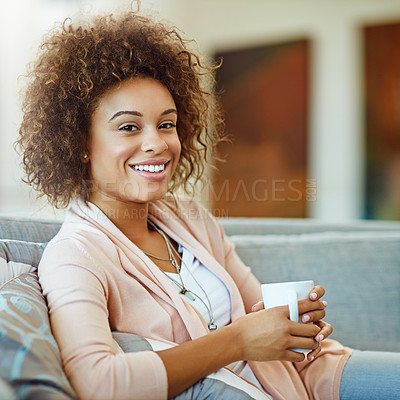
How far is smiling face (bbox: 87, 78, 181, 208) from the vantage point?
124 cm

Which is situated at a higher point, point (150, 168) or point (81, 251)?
point (150, 168)

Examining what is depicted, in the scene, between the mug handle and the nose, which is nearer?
the mug handle

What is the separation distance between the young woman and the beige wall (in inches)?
111

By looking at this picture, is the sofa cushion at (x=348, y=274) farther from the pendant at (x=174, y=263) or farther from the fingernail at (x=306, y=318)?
the fingernail at (x=306, y=318)

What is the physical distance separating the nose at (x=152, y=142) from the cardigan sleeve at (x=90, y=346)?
0.36m

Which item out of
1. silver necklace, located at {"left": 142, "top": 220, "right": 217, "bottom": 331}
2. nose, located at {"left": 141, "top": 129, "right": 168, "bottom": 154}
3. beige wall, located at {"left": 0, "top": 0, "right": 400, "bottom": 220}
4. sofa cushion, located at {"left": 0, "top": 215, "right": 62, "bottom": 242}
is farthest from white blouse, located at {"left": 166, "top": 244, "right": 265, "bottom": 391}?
beige wall, located at {"left": 0, "top": 0, "right": 400, "bottom": 220}

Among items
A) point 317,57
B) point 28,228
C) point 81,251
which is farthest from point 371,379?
point 317,57

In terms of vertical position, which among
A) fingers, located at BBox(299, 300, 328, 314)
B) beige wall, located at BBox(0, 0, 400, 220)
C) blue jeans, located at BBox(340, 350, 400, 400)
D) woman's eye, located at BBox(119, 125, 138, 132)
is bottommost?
blue jeans, located at BBox(340, 350, 400, 400)

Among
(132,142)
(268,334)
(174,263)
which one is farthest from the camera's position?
(174,263)

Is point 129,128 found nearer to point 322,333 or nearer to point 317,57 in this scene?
A: point 322,333

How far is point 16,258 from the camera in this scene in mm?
1182

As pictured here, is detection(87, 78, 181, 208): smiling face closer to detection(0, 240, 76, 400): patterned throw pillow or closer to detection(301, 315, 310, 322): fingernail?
detection(0, 240, 76, 400): patterned throw pillow

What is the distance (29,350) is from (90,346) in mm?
110

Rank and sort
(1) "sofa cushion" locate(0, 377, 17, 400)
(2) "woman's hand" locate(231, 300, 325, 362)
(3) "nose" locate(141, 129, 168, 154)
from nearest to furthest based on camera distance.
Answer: (1) "sofa cushion" locate(0, 377, 17, 400), (2) "woman's hand" locate(231, 300, 325, 362), (3) "nose" locate(141, 129, 168, 154)
